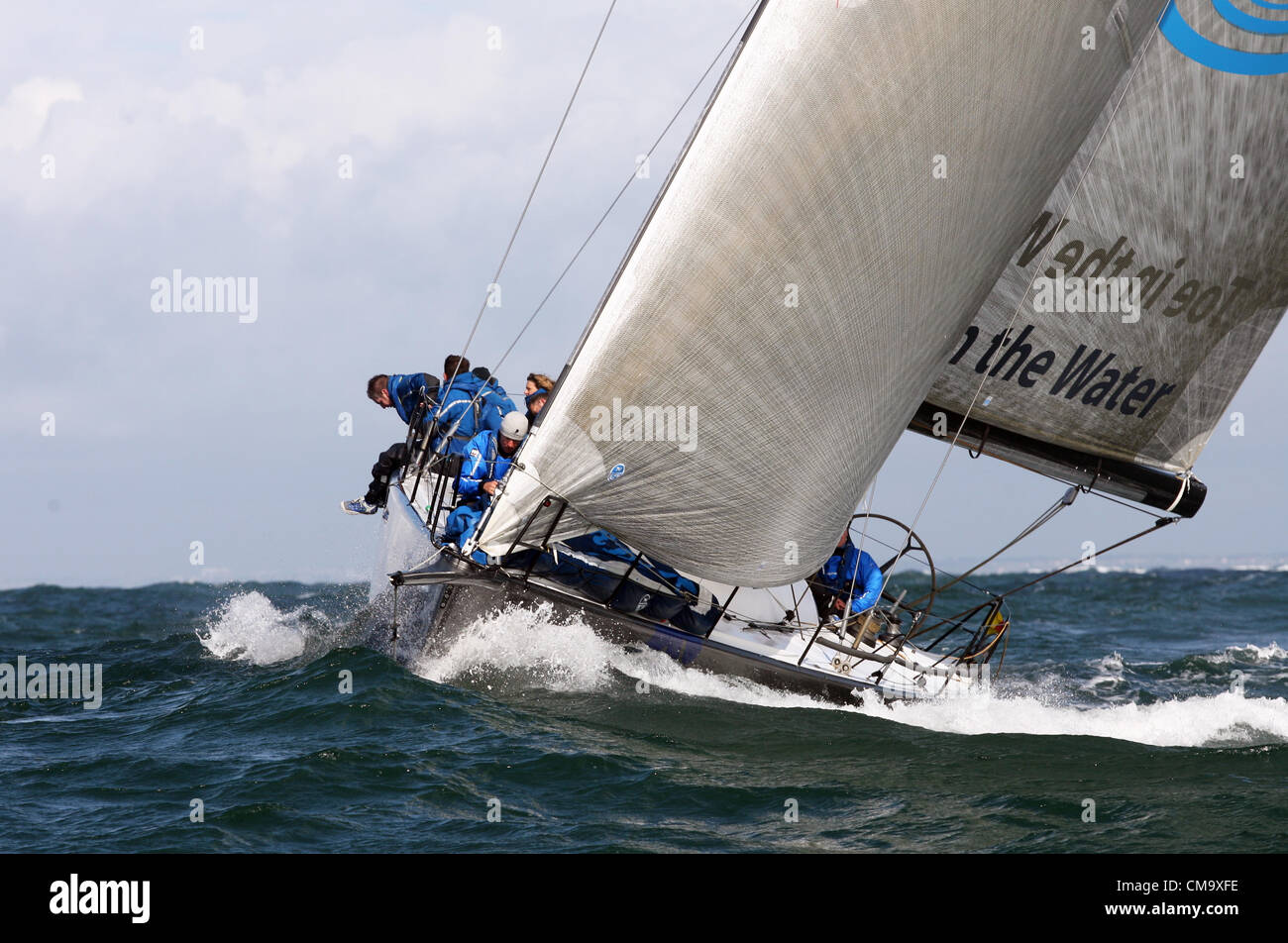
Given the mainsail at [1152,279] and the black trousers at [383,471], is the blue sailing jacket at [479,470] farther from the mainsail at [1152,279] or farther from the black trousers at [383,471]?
the mainsail at [1152,279]

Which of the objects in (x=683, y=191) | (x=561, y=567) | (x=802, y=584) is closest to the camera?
(x=683, y=191)

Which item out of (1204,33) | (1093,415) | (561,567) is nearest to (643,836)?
(561,567)

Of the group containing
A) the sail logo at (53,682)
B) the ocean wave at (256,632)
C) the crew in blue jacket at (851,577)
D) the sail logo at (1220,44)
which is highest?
the sail logo at (1220,44)

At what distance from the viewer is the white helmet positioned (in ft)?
28.8

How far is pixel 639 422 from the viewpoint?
287 inches

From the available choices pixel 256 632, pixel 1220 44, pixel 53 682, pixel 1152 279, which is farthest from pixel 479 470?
pixel 1220 44

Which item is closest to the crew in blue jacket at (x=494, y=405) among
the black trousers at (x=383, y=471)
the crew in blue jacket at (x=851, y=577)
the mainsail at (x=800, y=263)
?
the black trousers at (x=383, y=471)

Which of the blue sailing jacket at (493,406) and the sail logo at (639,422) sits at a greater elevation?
the blue sailing jacket at (493,406)

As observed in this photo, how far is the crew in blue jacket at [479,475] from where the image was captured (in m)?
8.38

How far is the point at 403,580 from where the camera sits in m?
7.60

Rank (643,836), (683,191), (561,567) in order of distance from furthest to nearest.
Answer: (561,567) < (683,191) < (643,836)
